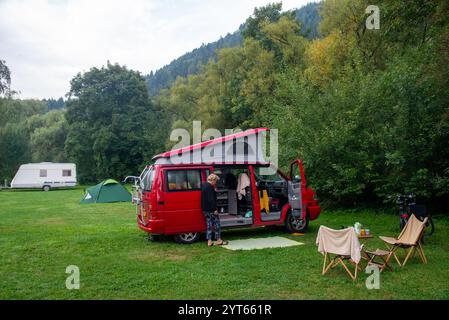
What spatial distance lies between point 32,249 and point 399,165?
9.45 meters

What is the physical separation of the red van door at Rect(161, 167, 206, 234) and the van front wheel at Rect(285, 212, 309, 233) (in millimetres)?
2259

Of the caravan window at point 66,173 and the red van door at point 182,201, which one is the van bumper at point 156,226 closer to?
the red van door at point 182,201

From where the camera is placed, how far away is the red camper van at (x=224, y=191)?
28.1ft

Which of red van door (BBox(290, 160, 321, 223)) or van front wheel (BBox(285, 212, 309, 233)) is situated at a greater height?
red van door (BBox(290, 160, 321, 223))

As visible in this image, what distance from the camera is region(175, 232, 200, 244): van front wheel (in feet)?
29.0

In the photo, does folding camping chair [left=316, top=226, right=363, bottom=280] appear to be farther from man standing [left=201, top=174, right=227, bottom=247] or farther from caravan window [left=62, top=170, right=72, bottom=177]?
caravan window [left=62, top=170, right=72, bottom=177]

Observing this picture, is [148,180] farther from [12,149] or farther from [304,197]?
[12,149]

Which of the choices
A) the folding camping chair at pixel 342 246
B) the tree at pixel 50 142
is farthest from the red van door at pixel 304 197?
the tree at pixel 50 142

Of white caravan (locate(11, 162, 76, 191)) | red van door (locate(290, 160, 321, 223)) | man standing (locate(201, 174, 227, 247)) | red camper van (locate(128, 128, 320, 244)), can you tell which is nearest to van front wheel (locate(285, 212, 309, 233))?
red camper van (locate(128, 128, 320, 244))

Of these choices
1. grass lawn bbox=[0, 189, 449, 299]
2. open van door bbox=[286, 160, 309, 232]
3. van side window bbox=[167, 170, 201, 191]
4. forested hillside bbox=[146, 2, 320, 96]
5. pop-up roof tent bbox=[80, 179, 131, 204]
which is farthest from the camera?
forested hillside bbox=[146, 2, 320, 96]

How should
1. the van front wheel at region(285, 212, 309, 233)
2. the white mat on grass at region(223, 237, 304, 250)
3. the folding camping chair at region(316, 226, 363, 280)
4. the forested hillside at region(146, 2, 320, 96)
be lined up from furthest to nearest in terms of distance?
the forested hillside at region(146, 2, 320, 96)
the van front wheel at region(285, 212, 309, 233)
the white mat on grass at region(223, 237, 304, 250)
the folding camping chair at region(316, 226, 363, 280)

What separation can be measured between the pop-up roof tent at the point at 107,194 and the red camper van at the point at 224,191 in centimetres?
1139

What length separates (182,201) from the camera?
8.66 m
